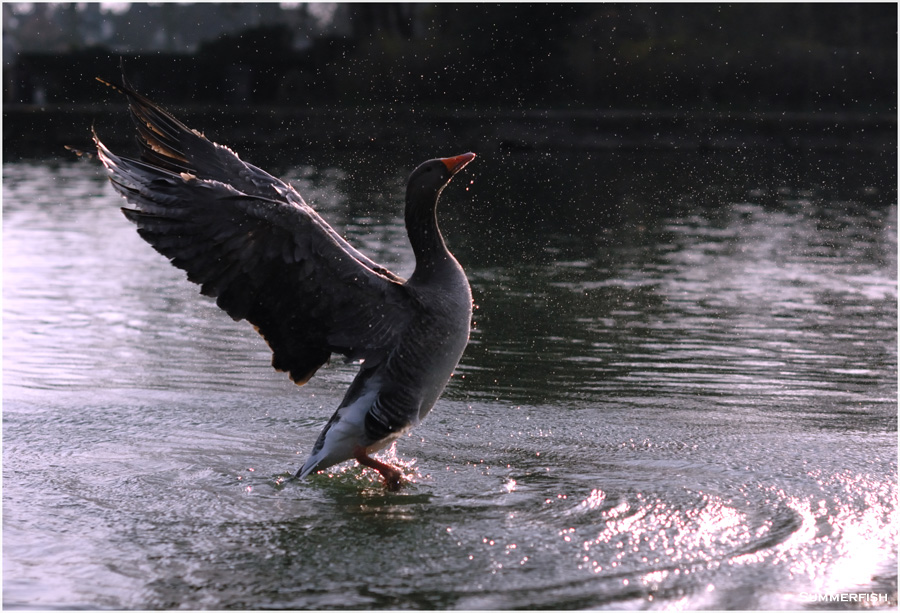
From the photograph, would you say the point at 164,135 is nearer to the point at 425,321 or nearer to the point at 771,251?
the point at 425,321

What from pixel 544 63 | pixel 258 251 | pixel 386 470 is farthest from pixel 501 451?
pixel 544 63

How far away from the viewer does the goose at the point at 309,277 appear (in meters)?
5.34

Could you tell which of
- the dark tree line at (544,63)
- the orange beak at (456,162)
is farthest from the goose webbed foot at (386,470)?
the dark tree line at (544,63)

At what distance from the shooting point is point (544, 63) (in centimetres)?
3275

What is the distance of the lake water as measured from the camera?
15.4 ft

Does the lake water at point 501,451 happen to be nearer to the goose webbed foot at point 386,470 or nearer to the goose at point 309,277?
the goose webbed foot at point 386,470

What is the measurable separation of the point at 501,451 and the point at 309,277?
1657mm

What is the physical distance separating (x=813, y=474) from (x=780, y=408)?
56.2 inches

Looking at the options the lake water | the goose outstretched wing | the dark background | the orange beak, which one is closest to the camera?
the lake water

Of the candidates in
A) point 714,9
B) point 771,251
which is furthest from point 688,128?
point 771,251

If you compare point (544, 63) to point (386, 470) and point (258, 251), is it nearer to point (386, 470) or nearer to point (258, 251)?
point (386, 470)

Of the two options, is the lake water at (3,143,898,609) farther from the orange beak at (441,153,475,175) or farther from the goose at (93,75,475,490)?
the orange beak at (441,153,475,175)

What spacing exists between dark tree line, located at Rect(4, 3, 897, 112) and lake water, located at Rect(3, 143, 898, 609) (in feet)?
64.0

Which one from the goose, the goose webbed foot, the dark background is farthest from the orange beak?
the dark background
